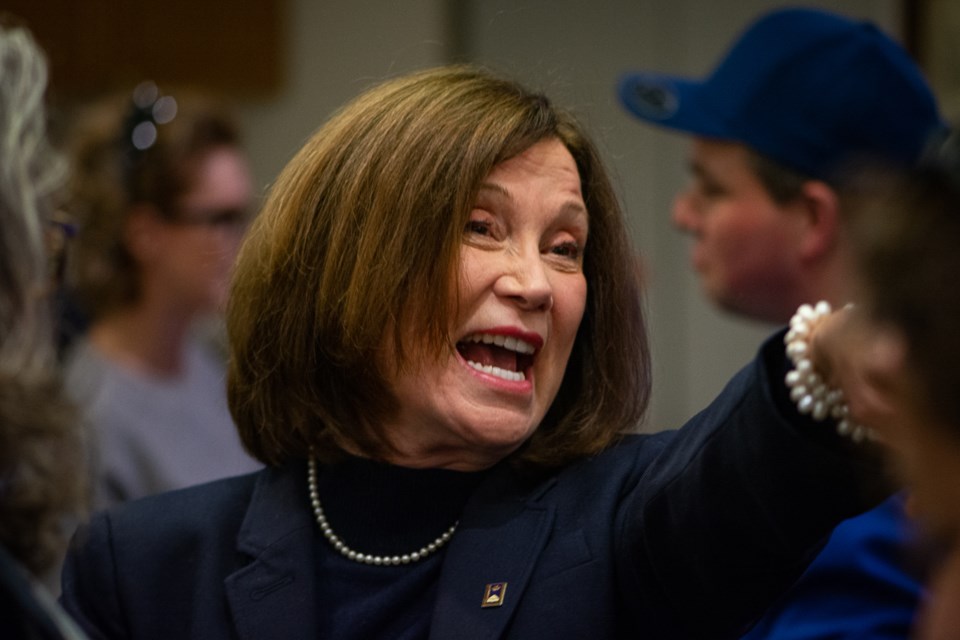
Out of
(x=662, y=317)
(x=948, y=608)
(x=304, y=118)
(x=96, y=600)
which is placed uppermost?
(x=948, y=608)

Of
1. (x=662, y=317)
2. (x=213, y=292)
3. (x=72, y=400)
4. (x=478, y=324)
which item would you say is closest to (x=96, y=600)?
(x=72, y=400)

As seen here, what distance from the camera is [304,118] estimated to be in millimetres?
5344

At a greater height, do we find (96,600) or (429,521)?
(429,521)

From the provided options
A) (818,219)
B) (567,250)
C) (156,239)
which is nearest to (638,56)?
(156,239)

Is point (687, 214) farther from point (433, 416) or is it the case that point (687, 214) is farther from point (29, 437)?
point (29, 437)

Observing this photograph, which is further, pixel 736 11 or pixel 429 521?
pixel 736 11

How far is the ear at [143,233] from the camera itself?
3482 mm

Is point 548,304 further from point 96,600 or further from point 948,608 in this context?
point 948,608

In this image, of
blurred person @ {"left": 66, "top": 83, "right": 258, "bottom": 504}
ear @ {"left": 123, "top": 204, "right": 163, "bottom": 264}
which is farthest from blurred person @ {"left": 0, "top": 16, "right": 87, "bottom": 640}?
ear @ {"left": 123, "top": 204, "right": 163, "bottom": 264}

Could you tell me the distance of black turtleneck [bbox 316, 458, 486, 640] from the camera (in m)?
1.58

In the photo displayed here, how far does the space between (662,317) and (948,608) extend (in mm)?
4424

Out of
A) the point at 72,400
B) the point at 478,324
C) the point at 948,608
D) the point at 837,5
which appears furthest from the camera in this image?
the point at 837,5

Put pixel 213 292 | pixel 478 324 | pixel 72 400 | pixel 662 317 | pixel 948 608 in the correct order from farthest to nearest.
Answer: pixel 662 317 < pixel 213 292 < pixel 478 324 < pixel 72 400 < pixel 948 608

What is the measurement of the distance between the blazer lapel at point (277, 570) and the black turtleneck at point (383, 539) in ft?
0.09
